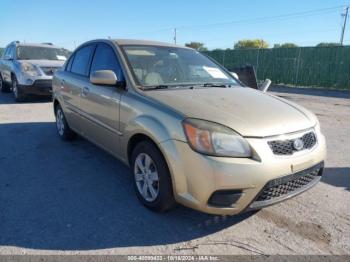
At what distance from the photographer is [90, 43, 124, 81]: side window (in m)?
3.83

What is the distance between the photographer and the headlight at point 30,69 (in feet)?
31.7

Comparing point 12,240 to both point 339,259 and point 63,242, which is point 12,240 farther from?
point 339,259

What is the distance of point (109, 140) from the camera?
13.0 ft

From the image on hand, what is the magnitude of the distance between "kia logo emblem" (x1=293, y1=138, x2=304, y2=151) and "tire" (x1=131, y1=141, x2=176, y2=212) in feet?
3.70

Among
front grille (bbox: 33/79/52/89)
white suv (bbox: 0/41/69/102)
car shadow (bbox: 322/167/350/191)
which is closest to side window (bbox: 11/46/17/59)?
white suv (bbox: 0/41/69/102)

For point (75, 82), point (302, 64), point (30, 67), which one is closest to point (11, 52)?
point (30, 67)

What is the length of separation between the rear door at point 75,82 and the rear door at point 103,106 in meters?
0.17

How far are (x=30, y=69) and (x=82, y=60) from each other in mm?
5640

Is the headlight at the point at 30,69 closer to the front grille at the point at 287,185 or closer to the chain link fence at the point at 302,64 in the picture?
the front grille at the point at 287,185

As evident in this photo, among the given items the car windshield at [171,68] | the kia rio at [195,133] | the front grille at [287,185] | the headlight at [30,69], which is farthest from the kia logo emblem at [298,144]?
the headlight at [30,69]

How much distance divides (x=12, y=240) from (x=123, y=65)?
2068 millimetres

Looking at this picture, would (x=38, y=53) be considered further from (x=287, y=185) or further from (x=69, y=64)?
(x=287, y=185)

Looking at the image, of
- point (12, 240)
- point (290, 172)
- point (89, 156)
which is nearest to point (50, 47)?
point (89, 156)

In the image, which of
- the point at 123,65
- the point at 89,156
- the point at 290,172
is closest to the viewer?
the point at 290,172
